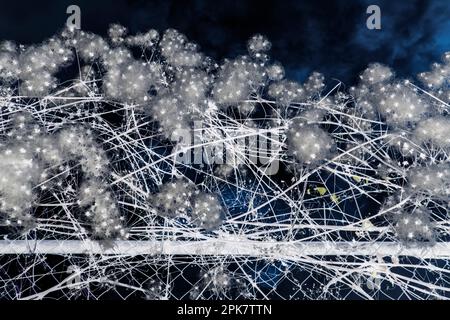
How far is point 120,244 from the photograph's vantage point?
6.52 ft

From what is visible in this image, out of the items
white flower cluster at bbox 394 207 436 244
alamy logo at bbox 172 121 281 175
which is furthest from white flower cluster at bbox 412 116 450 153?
alamy logo at bbox 172 121 281 175

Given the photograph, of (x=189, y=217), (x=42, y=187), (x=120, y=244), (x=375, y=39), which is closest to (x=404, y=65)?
(x=375, y=39)

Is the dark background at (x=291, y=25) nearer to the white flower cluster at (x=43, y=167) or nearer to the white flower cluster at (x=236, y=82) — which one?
the white flower cluster at (x=236, y=82)

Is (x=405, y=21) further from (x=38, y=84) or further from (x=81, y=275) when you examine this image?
(x=81, y=275)

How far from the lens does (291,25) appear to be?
294cm

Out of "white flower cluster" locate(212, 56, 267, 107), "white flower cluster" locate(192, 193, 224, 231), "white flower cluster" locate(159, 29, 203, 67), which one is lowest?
"white flower cluster" locate(192, 193, 224, 231)

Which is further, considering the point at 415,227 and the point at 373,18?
the point at 373,18

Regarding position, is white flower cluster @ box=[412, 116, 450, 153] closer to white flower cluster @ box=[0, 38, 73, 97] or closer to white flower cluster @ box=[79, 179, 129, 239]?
white flower cluster @ box=[79, 179, 129, 239]

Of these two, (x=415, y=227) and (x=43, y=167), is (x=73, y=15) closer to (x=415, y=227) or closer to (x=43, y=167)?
(x=43, y=167)

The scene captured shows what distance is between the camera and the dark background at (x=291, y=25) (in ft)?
9.20

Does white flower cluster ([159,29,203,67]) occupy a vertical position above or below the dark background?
below

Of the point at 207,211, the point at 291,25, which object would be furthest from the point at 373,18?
the point at 207,211

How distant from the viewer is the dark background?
2.80 metres

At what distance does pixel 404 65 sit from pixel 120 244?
7.68 ft
